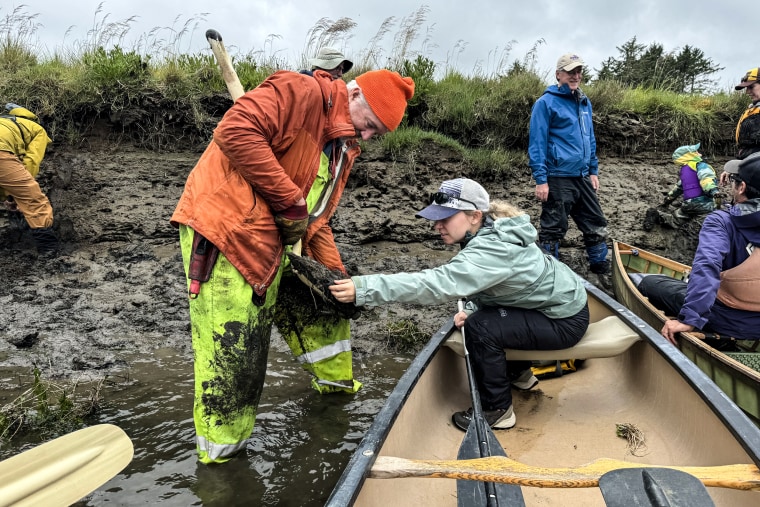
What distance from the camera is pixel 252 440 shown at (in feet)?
10.5

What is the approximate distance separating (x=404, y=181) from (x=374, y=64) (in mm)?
2571

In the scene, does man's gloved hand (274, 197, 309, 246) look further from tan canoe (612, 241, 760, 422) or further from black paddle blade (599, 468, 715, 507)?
tan canoe (612, 241, 760, 422)

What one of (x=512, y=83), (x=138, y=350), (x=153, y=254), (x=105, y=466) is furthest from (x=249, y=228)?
(x=512, y=83)

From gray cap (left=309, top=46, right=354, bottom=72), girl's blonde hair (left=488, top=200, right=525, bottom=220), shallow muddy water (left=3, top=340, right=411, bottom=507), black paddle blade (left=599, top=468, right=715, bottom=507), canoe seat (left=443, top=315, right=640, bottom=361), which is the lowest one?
shallow muddy water (left=3, top=340, right=411, bottom=507)

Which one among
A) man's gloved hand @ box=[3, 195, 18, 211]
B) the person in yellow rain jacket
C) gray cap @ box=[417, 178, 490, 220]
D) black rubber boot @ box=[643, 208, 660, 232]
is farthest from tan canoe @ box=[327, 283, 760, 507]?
man's gloved hand @ box=[3, 195, 18, 211]

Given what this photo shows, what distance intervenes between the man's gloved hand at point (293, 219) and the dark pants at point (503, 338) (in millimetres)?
1206

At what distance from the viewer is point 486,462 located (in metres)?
1.92

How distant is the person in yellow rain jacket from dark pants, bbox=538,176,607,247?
20.0 ft

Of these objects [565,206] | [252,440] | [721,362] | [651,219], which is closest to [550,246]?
[565,206]

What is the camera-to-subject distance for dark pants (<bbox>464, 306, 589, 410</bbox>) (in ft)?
9.86

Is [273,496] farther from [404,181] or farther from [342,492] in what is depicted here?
[404,181]

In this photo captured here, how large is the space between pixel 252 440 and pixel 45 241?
16.3 feet

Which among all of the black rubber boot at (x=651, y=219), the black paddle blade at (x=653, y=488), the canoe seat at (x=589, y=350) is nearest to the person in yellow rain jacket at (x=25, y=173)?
the canoe seat at (x=589, y=350)

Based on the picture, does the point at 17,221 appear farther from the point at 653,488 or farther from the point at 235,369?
the point at 653,488
